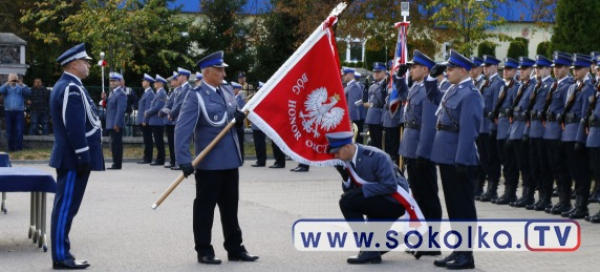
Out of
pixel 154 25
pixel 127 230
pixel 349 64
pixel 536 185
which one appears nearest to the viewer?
pixel 127 230

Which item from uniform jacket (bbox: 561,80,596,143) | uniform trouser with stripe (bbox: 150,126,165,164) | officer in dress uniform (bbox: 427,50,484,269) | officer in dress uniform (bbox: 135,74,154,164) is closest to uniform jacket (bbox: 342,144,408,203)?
officer in dress uniform (bbox: 427,50,484,269)

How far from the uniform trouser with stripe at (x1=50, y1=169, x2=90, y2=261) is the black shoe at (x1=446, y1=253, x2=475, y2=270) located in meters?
3.29

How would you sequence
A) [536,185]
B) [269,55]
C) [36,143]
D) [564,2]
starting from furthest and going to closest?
[269,55] → [36,143] → [564,2] → [536,185]

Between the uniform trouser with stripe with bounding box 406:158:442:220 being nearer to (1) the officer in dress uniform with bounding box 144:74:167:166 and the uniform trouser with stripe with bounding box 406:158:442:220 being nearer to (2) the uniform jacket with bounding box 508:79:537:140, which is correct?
(2) the uniform jacket with bounding box 508:79:537:140

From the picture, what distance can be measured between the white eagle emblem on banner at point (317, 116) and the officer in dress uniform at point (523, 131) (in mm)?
5409

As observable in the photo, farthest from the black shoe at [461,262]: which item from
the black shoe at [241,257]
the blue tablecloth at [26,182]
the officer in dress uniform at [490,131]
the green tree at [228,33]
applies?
the green tree at [228,33]

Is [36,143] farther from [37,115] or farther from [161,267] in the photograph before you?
[161,267]

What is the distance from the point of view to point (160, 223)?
1352 cm

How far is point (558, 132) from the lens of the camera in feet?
48.5

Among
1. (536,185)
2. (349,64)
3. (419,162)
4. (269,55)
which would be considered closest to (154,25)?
(269,55)

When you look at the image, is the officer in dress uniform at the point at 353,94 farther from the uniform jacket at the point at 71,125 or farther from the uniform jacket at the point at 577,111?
the uniform jacket at the point at 71,125

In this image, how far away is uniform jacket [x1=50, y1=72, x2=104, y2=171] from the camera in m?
10.0

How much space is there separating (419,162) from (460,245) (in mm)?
1172

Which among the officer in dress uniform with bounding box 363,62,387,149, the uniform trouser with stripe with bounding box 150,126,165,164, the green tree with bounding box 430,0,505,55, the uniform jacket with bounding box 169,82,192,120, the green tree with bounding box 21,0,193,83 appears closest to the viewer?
the officer in dress uniform with bounding box 363,62,387,149
